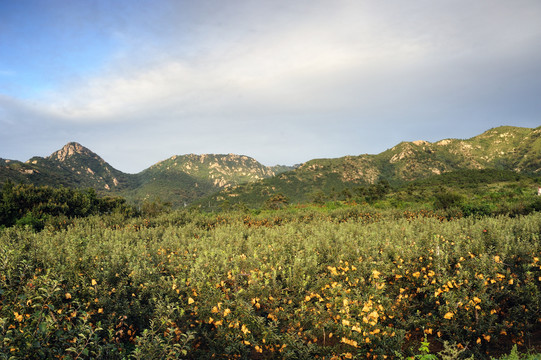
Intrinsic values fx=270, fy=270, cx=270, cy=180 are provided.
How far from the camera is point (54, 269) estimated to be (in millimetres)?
4578

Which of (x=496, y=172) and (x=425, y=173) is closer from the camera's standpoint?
(x=496, y=172)

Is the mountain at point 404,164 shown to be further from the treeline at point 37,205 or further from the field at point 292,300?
the field at point 292,300

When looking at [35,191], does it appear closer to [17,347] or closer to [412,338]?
[17,347]

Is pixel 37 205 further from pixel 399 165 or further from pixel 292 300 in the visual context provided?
pixel 399 165

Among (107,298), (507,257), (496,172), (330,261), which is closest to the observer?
(107,298)

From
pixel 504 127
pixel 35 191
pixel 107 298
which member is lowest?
pixel 107 298

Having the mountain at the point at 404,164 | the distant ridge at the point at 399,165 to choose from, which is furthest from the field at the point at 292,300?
the distant ridge at the point at 399,165

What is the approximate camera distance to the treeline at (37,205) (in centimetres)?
1342

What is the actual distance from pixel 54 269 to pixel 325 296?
4650 millimetres

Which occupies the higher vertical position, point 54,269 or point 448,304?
point 54,269

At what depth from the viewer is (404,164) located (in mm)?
155125

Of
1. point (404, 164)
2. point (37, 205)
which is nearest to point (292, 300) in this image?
point (37, 205)

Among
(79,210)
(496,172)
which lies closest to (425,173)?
(496,172)

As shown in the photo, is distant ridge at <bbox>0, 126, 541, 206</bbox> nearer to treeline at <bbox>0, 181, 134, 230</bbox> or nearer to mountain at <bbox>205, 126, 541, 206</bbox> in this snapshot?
mountain at <bbox>205, 126, 541, 206</bbox>
